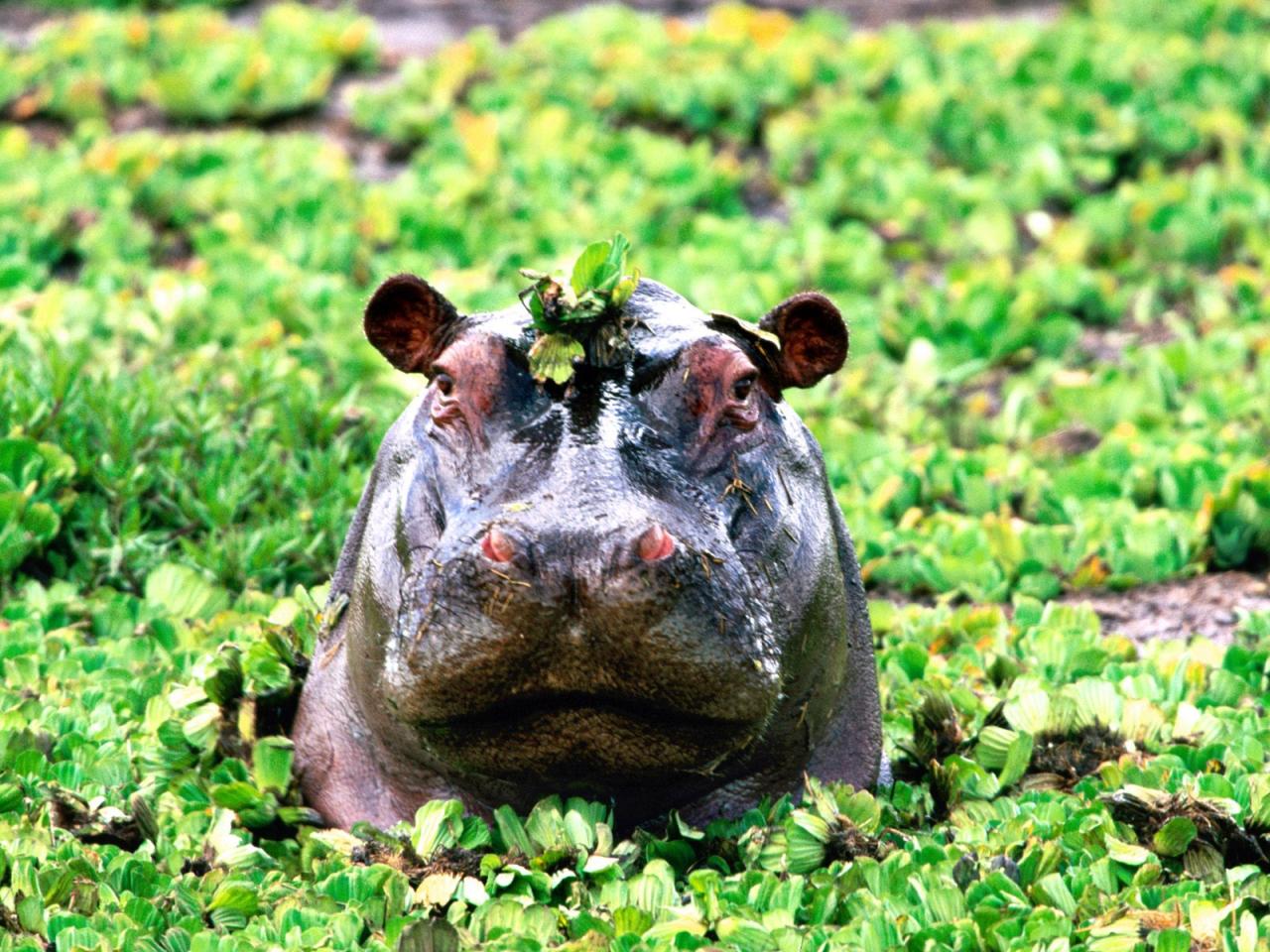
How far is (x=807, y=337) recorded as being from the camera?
15.9 ft

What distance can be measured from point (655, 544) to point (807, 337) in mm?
950

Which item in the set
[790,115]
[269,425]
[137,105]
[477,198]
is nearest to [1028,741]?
[269,425]

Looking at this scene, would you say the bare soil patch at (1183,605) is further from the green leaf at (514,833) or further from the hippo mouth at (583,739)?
the green leaf at (514,833)

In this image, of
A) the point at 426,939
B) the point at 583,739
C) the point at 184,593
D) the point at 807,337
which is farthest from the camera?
the point at 184,593

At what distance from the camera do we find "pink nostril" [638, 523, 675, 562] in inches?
161

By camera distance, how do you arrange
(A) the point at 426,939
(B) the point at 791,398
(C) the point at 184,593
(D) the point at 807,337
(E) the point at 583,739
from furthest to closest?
(B) the point at 791,398 < (C) the point at 184,593 < (D) the point at 807,337 < (E) the point at 583,739 < (A) the point at 426,939

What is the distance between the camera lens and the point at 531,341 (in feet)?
15.1

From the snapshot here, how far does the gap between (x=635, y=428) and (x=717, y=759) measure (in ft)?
2.39

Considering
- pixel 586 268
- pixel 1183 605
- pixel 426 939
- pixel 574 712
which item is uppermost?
pixel 586 268

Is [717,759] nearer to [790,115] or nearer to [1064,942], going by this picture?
[1064,942]

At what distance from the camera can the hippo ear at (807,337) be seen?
4.81m

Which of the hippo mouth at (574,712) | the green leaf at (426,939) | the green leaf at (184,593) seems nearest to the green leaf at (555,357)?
the hippo mouth at (574,712)

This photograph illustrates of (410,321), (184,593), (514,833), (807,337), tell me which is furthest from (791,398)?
(514,833)

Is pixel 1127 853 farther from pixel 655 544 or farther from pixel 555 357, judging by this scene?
pixel 555 357
